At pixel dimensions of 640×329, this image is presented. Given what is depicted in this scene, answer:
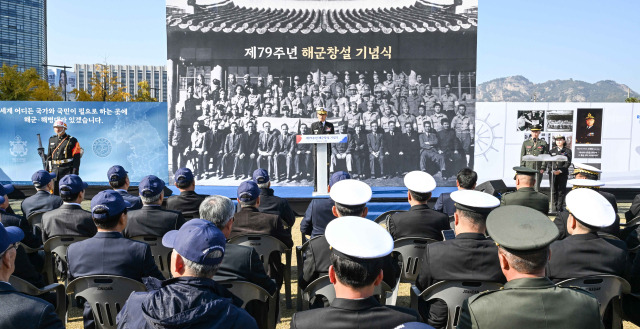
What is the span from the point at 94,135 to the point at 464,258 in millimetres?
12436

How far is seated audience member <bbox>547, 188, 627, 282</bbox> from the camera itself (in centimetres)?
288

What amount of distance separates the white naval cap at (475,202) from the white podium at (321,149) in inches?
242

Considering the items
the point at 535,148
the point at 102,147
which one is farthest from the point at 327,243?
the point at 102,147

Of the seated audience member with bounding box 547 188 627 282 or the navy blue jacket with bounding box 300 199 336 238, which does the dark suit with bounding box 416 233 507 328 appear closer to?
the seated audience member with bounding box 547 188 627 282

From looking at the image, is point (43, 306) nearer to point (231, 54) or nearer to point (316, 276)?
point (316, 276)

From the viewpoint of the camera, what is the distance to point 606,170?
492 inches

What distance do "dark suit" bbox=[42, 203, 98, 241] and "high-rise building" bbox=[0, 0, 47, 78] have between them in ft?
284

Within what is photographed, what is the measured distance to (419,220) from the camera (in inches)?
154

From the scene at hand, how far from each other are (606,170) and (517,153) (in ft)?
7.19

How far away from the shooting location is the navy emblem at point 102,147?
43.3ft

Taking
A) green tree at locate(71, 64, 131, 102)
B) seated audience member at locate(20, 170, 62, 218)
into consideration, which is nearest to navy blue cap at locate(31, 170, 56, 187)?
seated audience member at locate(20, 170, 62, 218)

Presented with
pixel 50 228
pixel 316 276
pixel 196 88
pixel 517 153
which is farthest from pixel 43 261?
pixel 517 153

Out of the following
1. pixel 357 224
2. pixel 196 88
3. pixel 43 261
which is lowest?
pixel 43 261

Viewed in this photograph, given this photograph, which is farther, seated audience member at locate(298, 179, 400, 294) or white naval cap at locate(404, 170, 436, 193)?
white naval cap at locate(404, 170, 436, 193)
